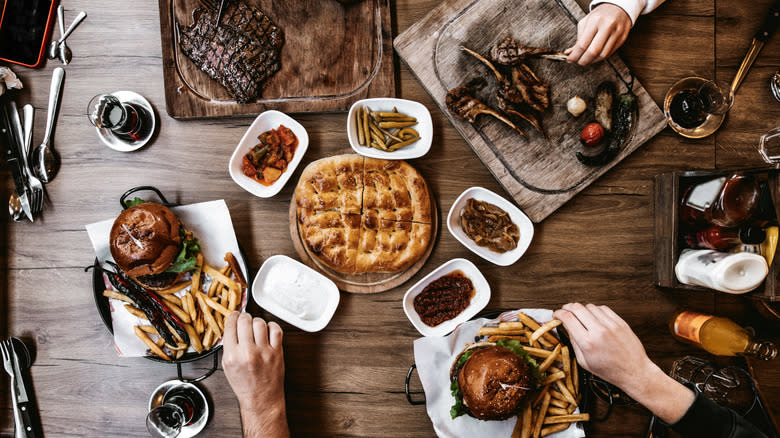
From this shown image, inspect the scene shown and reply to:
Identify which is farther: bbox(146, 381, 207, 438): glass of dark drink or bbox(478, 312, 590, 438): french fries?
bbox(146, 381, 207, 438): glass of dark drink

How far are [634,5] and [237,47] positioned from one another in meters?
2.78

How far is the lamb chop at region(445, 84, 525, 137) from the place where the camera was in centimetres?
302

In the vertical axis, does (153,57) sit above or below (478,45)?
below

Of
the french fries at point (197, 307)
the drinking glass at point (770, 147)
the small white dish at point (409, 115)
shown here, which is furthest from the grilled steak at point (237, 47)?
the drinking glass at point (770, 147)

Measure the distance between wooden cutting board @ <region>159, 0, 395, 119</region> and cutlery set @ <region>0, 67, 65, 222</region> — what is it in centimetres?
95

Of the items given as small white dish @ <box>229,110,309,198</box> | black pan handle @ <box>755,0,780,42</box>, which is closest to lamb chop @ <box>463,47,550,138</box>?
small white dish @ <box>229,110,309,198</box>

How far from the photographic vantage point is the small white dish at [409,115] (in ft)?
9.98

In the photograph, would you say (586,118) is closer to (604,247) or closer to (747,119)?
(604,247)

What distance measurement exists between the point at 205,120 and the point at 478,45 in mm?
2099

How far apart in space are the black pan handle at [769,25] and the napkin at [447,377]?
2.48 meters

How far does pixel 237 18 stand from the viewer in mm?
3176

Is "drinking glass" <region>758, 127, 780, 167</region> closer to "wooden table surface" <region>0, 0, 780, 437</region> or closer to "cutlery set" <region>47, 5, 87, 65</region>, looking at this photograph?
"wooden table surface" <region>0, 0, 780, 437</region>

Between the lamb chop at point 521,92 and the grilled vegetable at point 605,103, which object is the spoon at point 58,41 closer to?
the lamb chop at point 521,92

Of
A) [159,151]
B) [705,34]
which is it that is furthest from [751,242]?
[159,151]
